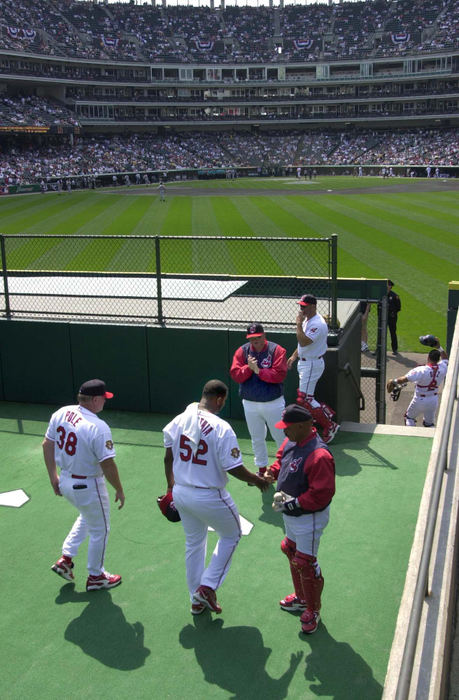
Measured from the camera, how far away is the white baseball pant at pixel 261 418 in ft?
24.1

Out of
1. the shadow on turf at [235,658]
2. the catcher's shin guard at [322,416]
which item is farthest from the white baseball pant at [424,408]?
the shadow on turf at [235,658]

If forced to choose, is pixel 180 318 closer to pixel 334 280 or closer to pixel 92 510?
pixel 334 280

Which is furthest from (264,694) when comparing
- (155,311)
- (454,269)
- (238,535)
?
(454,269)

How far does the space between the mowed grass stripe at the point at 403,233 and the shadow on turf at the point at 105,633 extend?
678 inches

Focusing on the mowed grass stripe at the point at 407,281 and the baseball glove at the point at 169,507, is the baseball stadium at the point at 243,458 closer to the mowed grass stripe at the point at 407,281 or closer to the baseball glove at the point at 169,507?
the mowed grass stripe at the point at 407,281

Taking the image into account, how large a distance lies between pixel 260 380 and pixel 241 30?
96.3m

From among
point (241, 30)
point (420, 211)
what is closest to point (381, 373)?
point (420, 211)

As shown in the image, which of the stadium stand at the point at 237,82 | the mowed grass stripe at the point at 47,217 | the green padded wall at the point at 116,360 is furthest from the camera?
the stadium stand at the point at 237,82

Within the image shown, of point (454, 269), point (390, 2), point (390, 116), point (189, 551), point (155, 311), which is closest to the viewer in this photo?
point (189, 551)

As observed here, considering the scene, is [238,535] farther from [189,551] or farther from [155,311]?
[155,311]

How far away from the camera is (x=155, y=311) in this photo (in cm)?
1011

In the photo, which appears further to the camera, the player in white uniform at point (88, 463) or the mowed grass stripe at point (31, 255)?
the mowed grass stripe at point (31, 255)

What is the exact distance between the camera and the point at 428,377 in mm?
9914

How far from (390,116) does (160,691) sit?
85260mm
